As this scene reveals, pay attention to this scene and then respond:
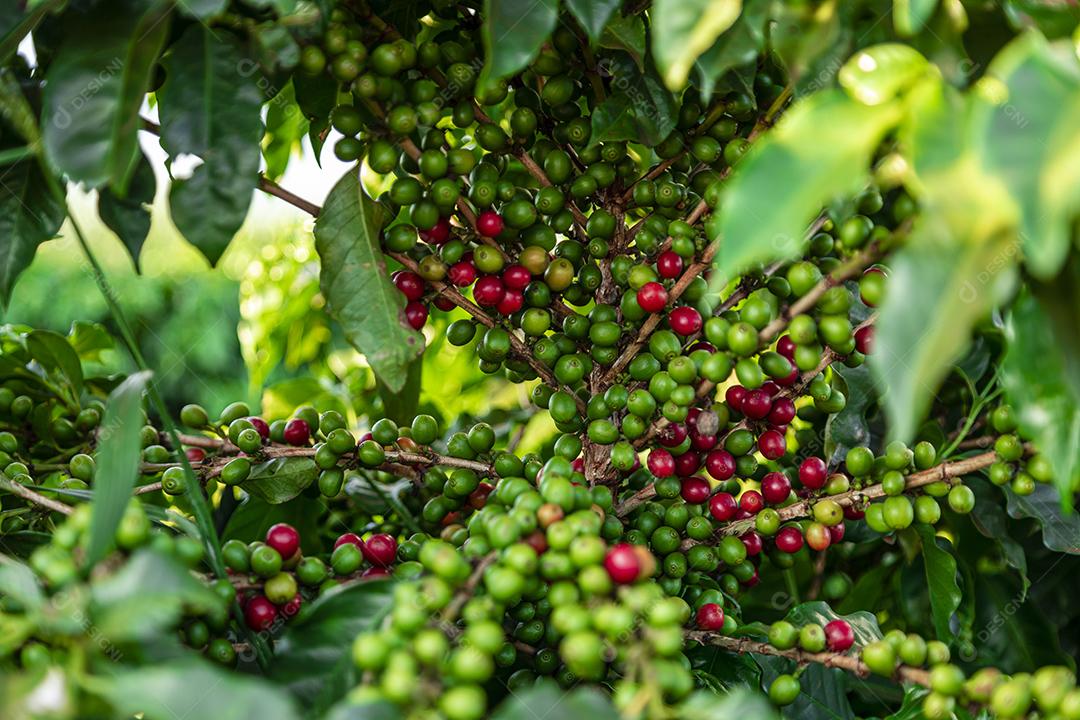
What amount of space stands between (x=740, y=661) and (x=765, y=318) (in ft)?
0.94

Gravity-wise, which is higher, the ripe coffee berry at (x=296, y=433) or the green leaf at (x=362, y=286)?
the green leaf at (x=362, y=286)

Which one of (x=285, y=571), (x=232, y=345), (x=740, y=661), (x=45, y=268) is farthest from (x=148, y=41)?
(x=45, y=268)

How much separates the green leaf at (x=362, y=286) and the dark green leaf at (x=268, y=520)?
0.26 m

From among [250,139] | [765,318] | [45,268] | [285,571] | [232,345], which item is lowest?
[232,345]

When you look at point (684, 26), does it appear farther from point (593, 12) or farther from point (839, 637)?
point (839, 637)

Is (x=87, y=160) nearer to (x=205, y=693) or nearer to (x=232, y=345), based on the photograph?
(x=205, y=693)

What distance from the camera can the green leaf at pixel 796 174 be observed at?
0.39m

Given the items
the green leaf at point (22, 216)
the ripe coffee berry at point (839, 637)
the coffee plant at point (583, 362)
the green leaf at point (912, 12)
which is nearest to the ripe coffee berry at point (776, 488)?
the coffee plant at point (583, 362)

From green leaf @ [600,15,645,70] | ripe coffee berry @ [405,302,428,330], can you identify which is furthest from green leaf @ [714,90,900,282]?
ripe coffee berry @ [405,302,428,330]

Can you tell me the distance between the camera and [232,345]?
247 inches

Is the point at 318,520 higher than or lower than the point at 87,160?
lower

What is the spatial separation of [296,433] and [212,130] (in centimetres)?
25

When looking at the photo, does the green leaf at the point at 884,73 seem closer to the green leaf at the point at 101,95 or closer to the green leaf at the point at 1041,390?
Answer: the green leaf at the point at 1041,390

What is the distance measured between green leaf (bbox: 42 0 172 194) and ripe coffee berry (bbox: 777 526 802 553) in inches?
20.2
